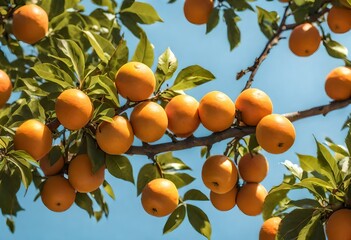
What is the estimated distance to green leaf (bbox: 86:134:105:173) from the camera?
2.67 meters

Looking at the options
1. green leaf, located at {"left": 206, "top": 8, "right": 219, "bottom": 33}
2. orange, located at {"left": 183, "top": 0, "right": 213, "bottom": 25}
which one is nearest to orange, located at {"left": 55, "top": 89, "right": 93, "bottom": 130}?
green leaf, located at {"left": 206, "top": 8, "right": 219, "bottom": 33}

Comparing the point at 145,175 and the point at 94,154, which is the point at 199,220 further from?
the point at 94,154

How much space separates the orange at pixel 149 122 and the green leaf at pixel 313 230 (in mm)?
759

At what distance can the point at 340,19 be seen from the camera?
12.1 ft

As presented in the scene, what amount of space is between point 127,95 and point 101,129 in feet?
0.68

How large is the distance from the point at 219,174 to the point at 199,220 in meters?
0.37

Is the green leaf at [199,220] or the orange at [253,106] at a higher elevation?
the orange at [253,106]

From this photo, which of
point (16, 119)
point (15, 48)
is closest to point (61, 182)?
point (16, 119)

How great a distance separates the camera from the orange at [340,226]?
243 centimetres

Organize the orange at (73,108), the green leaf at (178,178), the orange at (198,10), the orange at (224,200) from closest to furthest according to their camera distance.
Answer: the orange at (73,108) → the orange at (224,200) → the green leaf at (178,178) → the orange at (198,10)

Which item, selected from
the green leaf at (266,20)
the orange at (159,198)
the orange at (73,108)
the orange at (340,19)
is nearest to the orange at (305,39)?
the orange at (340,19)

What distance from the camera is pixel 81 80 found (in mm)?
2760

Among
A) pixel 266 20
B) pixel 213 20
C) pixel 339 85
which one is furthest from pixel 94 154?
pixel 266 20

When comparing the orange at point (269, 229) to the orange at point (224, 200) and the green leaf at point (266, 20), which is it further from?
the green leaf at point (266, 20)
